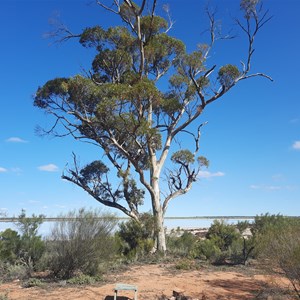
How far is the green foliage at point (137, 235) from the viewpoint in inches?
731

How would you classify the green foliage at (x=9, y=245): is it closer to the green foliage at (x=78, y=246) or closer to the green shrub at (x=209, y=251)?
the green foliage at (x=78, y=246)

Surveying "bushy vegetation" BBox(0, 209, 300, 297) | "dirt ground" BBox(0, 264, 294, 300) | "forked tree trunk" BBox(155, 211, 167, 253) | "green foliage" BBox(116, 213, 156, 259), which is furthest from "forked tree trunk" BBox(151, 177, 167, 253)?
"dirt ground" BBox(0, 264, 294, 300)

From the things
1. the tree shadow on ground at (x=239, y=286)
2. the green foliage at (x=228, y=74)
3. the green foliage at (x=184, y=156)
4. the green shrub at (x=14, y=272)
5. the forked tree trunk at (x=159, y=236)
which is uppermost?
the green foliage at (x=228, y=74)

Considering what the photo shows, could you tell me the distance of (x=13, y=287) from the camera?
11492 mm

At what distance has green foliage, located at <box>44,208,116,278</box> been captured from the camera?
41.3 feet

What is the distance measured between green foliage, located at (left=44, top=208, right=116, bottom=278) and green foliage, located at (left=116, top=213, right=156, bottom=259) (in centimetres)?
475

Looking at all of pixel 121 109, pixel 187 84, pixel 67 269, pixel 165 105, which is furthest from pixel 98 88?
pixel 67 269

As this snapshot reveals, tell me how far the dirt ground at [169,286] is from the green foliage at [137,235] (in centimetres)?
364

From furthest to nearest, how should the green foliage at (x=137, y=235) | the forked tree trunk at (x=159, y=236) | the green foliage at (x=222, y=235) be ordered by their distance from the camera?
the green foliage at (x=222, y=235)
the forked tree trunk at (x=159, y=236)
the green foliage at (x=137, y=235)

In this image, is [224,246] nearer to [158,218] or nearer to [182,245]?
[182,245]

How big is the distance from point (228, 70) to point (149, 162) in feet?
19.8

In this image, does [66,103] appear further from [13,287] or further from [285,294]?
[285,294]

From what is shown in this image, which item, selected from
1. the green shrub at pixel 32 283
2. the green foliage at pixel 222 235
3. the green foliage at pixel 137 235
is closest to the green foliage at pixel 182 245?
the green foliage at pixel 222 235

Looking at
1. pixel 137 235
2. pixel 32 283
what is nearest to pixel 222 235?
pixel 137 235
